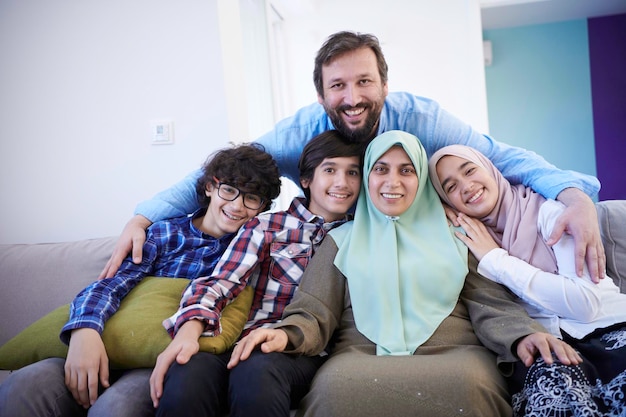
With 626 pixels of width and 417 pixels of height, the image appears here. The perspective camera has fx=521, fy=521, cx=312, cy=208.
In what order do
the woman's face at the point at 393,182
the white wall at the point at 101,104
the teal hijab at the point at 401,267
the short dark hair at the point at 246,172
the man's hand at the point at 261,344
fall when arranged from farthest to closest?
the white wall at the point at 101,104
the short dark hair at the point at 246,172
the woman's face at the point at 393,182
the teal hijab at the point at 401,267
the man's hand at the point at 261,344

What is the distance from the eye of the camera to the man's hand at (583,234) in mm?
1442

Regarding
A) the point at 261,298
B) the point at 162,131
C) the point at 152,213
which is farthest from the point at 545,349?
the point at 162,131

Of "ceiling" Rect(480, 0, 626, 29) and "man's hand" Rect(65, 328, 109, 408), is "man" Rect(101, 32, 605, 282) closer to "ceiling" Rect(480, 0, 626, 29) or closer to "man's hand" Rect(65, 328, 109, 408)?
"man's hand" Rect(65, 328, 109, 408)

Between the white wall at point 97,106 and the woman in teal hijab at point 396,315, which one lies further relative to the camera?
the white wall at point 97,106

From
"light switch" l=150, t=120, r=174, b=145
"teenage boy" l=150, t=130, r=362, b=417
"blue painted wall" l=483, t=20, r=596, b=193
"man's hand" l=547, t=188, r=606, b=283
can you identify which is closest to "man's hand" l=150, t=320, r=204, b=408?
"teenage boy" l=150, t=130, r=362, b=417

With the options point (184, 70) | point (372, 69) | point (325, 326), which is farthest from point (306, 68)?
point (325, 326)

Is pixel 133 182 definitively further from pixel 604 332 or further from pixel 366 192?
pixel 604 332

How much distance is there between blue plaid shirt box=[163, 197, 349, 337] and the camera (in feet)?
5.19

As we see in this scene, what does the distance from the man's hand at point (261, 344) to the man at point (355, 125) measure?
0.56 m

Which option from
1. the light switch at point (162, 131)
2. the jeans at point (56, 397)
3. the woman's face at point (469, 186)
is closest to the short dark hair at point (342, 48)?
the woman's face at point (469, 186)

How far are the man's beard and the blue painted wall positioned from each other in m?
3.88

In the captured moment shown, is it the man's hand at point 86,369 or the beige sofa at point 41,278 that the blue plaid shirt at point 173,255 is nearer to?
the man's hand at point 86,369

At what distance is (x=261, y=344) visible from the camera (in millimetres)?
1398

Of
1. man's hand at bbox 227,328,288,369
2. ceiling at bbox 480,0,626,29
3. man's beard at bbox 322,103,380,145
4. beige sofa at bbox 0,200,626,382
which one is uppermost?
ceiling at bbox 480,0,626,29
